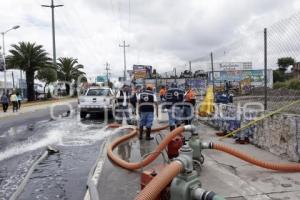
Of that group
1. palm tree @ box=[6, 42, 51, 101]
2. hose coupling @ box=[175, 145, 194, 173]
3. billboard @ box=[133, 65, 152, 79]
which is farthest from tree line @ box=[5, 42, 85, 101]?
hose coupling @ box=[175, 145, 194, 173]

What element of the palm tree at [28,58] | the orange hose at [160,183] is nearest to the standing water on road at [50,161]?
the orange hose at [160,183]

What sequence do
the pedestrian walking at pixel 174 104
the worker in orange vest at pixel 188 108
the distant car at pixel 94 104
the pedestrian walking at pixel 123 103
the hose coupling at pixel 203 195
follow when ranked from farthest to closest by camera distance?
the distant car at pixel 94 104
the pedestrian walking at pixel 123 103
the worker in orange vest at pixel 188 108
the pedestrian walking at pixel 174 104
the hose coupling at pixel 203 195

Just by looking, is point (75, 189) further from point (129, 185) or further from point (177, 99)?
point (177, 99)

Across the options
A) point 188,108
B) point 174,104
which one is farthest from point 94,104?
point 174,104

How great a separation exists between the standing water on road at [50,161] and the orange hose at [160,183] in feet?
7.58

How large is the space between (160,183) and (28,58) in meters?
47.3

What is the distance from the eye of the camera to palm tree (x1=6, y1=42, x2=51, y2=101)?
160 feet

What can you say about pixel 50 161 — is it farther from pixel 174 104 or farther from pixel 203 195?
pixel 203 195

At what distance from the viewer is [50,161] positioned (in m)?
9.48

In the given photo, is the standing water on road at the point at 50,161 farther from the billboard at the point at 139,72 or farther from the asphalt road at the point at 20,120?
the billboard at the point at 139,72

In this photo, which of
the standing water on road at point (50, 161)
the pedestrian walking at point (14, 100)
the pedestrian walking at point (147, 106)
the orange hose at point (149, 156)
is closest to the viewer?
the standing water on road at point (50, 161)

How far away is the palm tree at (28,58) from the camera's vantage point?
4884cm

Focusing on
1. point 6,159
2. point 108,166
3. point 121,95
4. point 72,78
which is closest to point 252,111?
point 108,166

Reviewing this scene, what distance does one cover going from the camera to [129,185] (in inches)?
274
